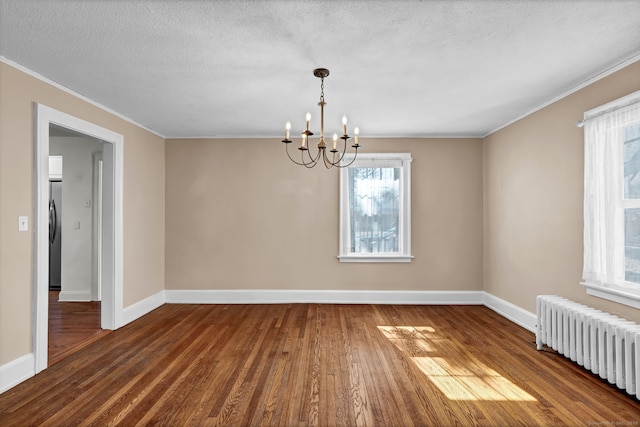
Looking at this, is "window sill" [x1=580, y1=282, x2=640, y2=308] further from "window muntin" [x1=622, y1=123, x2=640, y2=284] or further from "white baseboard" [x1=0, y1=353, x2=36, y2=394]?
"white baseboard" [x1=0, y1=353, x2=36, y2=394]

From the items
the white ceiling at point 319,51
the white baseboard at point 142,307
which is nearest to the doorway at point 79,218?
the white baseboard at point 142,307

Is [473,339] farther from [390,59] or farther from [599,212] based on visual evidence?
[390,59]

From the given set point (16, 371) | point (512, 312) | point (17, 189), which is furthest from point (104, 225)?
point (512, 312)

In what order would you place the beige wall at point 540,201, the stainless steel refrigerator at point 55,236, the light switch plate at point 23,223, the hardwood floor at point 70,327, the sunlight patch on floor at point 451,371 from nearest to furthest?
the sunlight patch on floor at point 451,371, the light switch plate at point 23,223, the beige wall at point 540,201, the hardwood floor at point 70,327, the stainless steel refrigerator at point 55,236

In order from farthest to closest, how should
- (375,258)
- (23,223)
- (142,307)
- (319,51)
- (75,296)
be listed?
(75,296), (375,258), (142,307), (23,223), (319,51)

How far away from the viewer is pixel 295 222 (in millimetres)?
5578

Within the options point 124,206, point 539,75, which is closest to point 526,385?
point 539,75

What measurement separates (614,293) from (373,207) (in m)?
3.16

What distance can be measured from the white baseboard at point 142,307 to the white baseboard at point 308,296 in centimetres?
19

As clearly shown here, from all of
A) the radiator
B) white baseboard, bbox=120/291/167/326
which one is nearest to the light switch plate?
white baseboard, bbox=120/291/167/326

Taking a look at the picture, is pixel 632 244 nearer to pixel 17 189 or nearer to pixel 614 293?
pixel 614 293

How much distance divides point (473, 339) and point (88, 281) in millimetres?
5645

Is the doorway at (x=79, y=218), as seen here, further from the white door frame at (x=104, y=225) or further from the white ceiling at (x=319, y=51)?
the white ceiling at (x=319, y=51)

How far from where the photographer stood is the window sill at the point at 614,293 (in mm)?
2825
